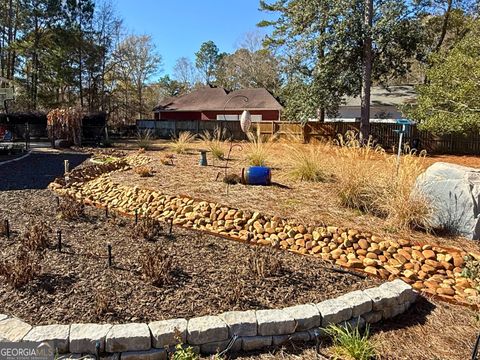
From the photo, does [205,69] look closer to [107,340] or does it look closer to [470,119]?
[470,119]

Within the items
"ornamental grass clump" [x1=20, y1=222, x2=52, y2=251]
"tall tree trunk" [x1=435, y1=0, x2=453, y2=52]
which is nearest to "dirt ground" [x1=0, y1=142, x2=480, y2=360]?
"ornamental grass clump" [x1=20, y1=222, x2=52, y2=251]

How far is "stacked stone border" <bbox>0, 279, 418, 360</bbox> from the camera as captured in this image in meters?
1.88

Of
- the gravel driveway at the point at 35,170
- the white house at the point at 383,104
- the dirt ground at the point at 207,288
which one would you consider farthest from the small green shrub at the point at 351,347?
the white house at the point at 383,104

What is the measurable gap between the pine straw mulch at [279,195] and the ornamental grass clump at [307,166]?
131 millimetres

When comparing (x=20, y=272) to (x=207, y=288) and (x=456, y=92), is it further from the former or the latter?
(x=456, y=92)

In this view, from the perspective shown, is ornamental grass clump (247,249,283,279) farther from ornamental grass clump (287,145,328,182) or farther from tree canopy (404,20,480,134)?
tree canopy (404,20,480,134)

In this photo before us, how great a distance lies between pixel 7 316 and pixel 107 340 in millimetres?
682

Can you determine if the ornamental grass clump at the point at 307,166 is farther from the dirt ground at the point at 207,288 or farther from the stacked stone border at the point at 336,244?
the stacked stone border at the point at 336,244

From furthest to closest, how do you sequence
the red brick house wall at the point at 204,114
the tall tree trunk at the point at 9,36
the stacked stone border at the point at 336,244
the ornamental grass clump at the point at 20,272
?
the red brick house wall at the point at 204,114
the tall tree trunk at the point at 9,36
the stacked stone border at the point at 336,244
the ornamental grass clump at the point at 20,272

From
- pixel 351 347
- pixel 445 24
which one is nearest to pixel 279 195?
pixel 351 347

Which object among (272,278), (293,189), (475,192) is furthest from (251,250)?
(475,192)

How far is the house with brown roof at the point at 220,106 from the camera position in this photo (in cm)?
2188

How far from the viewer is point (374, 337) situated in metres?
2.20

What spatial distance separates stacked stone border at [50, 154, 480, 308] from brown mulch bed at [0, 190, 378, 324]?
0.21m
